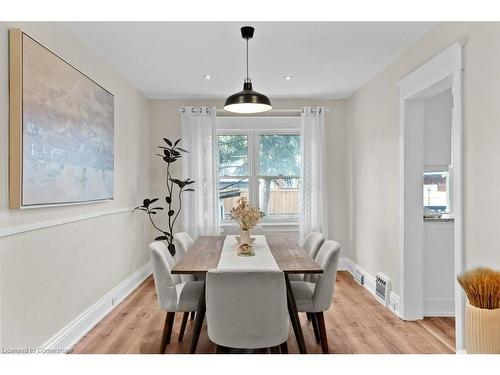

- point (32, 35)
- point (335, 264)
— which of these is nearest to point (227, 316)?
point (335, 264)

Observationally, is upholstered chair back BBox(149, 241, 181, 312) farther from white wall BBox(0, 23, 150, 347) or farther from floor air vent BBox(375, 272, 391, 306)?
floor air vent BBox(375, 272, 391, 306)

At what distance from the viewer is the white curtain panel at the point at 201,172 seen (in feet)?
17.6

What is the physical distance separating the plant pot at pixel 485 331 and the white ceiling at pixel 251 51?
7.74ft

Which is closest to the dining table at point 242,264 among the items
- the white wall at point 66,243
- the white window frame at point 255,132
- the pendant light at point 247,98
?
the white wall at point 66,243

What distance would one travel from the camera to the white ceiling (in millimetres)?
2967

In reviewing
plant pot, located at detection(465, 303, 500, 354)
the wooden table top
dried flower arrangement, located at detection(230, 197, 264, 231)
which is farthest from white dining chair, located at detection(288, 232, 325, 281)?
plant pot, located at detection(465, 303, 500, 354)

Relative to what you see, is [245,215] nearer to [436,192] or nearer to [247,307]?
[247,307]

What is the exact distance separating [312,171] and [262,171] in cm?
76

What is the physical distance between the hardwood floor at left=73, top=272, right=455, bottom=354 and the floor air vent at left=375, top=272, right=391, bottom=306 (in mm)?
82

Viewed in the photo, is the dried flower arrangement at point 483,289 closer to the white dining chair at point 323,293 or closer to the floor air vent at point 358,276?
the white dining chair at point 323,293

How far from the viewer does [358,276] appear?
498cm

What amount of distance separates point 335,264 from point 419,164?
59.3 inches

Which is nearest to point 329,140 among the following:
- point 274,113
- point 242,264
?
point 274,113
